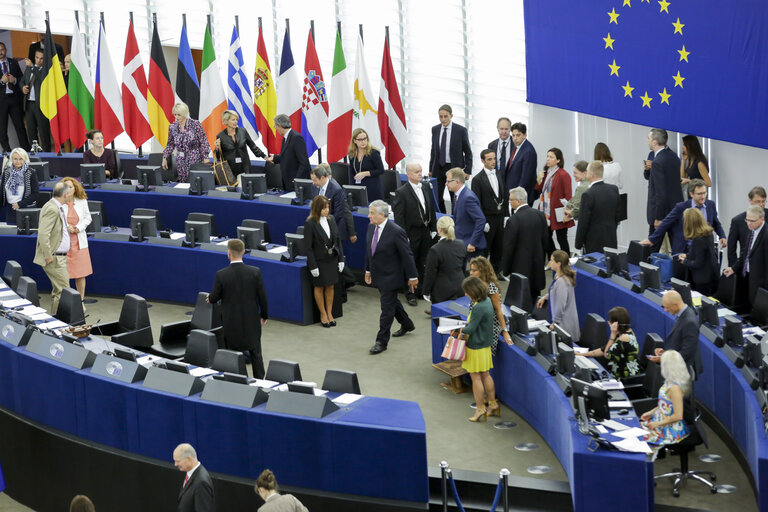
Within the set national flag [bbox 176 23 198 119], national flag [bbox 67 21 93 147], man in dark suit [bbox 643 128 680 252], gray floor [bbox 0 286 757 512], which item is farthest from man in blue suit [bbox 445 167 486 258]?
national flag [bbox 67 21 93 147]

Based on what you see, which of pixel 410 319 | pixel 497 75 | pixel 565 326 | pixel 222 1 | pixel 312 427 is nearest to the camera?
pixel 312 427

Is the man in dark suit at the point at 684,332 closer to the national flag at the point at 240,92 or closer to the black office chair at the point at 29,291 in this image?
the black office chair at the point at 29,291

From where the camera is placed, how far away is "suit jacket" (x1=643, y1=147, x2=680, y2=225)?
1202 cm

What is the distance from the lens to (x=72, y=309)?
10719 mm

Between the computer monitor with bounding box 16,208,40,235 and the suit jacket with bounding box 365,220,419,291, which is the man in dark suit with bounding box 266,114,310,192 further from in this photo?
the suit jacket with bounding box 365,220,419,291

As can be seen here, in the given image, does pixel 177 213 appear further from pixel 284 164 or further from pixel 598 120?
pixel 598 120

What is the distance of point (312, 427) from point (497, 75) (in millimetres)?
9584

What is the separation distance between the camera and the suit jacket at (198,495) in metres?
6.80

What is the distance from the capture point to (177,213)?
1470 centimetres

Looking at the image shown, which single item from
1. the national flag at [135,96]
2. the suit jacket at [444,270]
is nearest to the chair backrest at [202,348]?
the suit jacket at [444,270]

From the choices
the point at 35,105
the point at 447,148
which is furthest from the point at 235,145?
the point at 35,105

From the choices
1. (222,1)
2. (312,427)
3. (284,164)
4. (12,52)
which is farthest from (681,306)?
(12,52)

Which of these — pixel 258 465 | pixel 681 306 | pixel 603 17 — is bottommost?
pixel 258 465

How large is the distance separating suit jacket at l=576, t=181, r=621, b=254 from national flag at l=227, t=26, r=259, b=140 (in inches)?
268
